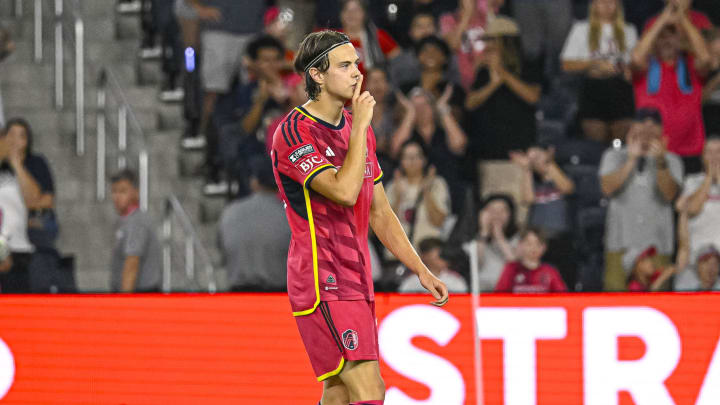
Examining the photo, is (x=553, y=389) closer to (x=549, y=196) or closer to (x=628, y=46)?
(x=549, y=196)

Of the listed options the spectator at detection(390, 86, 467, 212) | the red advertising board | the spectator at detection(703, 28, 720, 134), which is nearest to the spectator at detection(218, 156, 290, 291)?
the spectator at detection(390, 86, 467, 212)

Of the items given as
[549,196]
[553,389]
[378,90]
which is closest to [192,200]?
[378,90]

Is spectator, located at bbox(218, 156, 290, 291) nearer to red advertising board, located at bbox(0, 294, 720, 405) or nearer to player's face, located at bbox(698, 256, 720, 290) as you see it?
red advertising board, located at bbox(0, 294, 720, 405)

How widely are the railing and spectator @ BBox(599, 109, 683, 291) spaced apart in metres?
5.34

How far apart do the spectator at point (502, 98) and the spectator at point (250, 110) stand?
1.82 m

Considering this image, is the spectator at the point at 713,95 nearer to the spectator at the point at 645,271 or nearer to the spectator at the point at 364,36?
the spectator at the point at 645,271

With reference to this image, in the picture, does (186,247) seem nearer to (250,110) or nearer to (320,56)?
(250,110)

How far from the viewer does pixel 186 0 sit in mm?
12016

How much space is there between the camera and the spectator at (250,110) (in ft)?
35.1

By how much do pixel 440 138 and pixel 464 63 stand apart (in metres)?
1.10

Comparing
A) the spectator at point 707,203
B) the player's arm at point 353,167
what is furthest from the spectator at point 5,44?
the player's arm at point 353,167

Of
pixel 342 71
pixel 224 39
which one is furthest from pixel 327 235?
pixel 224 39

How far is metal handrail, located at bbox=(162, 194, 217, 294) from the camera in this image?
35.9 ft

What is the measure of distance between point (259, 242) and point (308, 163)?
15.4ft
